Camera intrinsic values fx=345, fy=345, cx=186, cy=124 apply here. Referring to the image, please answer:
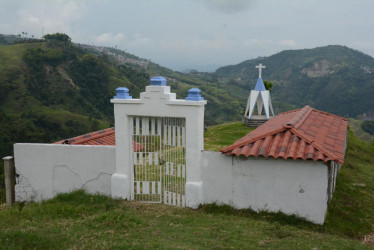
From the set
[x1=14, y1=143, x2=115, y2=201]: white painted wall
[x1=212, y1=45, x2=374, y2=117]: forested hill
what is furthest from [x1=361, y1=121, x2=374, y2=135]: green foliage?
[x1=14, y1=143, x2=115, y2=201]: white painted wall

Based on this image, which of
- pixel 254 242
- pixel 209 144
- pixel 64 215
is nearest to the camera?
pixel 254 242

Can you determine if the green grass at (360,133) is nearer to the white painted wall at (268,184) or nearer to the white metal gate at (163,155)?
the white painted wall at (268,184)

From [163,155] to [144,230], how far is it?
2.33m

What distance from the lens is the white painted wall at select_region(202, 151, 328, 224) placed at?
7.37 metres

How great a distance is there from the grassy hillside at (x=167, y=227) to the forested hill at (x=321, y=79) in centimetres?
6553

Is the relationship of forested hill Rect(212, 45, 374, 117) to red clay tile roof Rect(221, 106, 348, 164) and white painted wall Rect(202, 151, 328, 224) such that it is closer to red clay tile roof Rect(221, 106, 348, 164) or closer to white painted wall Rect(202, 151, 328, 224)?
red clay tile roof Rect(221, 106, 348, 164)

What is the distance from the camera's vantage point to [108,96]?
59281 mm

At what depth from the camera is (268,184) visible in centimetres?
772

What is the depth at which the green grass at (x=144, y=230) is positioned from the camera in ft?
17.8

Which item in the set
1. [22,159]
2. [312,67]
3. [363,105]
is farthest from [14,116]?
[312,67]

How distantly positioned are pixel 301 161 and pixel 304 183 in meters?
0.49

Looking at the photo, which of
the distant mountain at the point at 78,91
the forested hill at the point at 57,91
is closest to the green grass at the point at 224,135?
the distant mountain at the point at 78,91

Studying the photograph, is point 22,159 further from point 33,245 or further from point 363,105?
point 363,105

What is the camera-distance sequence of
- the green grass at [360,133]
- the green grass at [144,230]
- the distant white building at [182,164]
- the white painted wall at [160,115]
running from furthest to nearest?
the green grass at [360,133], the white painted wall at [160,115], the distant white building at [182,164], the green grass at [144,230]
